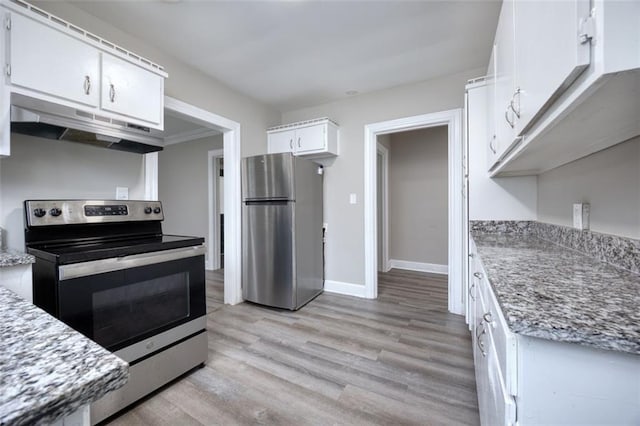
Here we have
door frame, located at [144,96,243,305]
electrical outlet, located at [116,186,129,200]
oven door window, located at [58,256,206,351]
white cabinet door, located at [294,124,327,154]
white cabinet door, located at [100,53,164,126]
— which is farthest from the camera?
white cabinet door, located at [294,124,327,154]

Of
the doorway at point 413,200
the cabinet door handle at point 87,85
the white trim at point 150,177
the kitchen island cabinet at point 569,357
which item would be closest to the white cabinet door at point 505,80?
the kitchen island cabinet at point 569,357

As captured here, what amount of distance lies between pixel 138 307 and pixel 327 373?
121 centimetres

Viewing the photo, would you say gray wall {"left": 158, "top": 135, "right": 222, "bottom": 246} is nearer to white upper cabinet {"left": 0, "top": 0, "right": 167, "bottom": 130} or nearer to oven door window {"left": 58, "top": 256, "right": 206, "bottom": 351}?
white upper cabinet {"left": 0, "top": 0, "right": 167, "bottom": 130}

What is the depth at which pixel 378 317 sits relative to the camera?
2566mm

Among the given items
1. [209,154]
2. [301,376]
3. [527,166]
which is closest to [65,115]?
[301,376]

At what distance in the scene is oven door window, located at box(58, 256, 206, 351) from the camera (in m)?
1.20

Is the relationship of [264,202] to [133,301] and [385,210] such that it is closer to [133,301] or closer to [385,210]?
[133,301]

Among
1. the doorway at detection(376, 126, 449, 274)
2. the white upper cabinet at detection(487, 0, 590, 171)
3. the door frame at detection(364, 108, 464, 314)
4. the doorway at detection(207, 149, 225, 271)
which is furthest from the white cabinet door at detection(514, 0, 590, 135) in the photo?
the doorway at detection(207, 149, 225, 271)

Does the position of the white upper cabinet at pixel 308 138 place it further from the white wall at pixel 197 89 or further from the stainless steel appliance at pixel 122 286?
the stainless steel appliance at pixel 122 286

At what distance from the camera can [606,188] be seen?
3.77 feet

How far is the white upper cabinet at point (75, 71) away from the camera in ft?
4.12

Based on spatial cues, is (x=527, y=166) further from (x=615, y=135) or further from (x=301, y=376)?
(x=301, y=376)

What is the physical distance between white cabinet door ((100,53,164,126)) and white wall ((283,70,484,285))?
2036 mm

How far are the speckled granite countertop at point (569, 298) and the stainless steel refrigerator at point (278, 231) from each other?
189 centimetres
